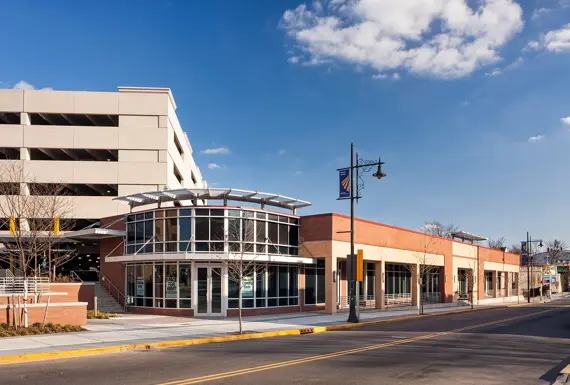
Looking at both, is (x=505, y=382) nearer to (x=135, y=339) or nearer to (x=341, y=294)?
(x=135, y=339)

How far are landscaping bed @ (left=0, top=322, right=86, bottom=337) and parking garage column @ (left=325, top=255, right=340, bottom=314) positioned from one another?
50.7 ft

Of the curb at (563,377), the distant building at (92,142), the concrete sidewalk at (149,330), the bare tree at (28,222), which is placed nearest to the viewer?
the curb at (563,377)

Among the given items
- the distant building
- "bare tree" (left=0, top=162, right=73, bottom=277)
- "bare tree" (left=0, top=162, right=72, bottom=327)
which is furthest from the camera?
the distant building

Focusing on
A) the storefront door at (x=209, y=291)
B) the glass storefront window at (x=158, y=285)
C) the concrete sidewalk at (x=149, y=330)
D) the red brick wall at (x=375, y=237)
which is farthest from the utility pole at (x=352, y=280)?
the glass storefront window at (x=158, y=285)

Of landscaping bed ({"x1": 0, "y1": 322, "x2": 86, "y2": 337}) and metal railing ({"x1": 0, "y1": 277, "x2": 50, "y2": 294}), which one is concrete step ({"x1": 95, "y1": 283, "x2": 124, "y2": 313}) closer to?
metal railing ({"x1": 0, "y1": 277, "x2": 50, "y2": 294})

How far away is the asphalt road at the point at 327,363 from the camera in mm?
12219

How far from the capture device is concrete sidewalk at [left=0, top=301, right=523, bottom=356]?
1760 cm

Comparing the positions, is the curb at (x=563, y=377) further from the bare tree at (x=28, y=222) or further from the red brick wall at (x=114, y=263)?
the red brick wall at (x=114, y=263)

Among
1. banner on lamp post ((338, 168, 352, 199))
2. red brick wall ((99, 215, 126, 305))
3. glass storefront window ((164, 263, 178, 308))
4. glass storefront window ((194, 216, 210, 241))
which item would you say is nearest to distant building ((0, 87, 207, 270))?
red brick wall ((99, 215, 126, 305))

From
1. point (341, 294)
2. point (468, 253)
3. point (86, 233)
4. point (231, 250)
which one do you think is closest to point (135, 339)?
point (231, 250)

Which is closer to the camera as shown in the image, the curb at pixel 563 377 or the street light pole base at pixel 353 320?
the curb at pixel 563 377

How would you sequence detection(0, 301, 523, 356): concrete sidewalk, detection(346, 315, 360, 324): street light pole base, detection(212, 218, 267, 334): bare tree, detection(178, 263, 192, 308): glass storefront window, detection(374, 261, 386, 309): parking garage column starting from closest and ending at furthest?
1. detection(0, 301, 523, 356): concrete sidewalk
2. detection(346, 315, 360, 324): street light pole base
3. detection(212, 218, 267, 334): bare tree
4. detection(178, 263, 192, 308): glass storefront window
5. detection(374, 261, 386, 309): parking garage column

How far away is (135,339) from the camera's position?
1944 cm

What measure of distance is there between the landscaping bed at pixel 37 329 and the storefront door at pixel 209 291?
A: 27.9 feet
